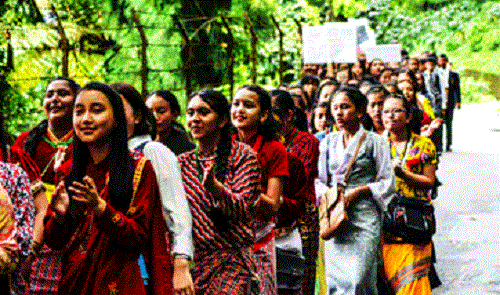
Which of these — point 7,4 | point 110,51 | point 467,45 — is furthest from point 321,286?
point 467,45

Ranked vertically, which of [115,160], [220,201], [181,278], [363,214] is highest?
[115,160]

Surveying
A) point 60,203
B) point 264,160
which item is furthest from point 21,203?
point 264,160

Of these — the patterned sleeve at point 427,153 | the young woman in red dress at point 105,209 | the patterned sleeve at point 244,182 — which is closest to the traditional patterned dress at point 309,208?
the patterned sleeve at point 427,153

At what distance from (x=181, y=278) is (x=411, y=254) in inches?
126

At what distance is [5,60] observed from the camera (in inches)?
408

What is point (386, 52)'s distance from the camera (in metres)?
23.1

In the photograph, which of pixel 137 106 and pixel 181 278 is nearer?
pixel 181 278

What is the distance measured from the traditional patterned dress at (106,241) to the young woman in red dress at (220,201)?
82 centimetres

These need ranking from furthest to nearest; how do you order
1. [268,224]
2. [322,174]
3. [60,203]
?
1. [322,174]
2. [268,224]
3. [60,203]

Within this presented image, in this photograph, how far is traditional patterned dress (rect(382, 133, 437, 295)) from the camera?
6805 millimetres

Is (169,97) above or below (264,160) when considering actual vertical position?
above

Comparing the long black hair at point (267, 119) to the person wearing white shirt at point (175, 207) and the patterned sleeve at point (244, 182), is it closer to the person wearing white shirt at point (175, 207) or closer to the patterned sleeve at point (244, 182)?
the patterned sleeve at point (244, 182)

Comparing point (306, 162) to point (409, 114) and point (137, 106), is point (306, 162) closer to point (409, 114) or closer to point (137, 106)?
point (409, 114)

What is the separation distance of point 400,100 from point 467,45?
4242 cm
